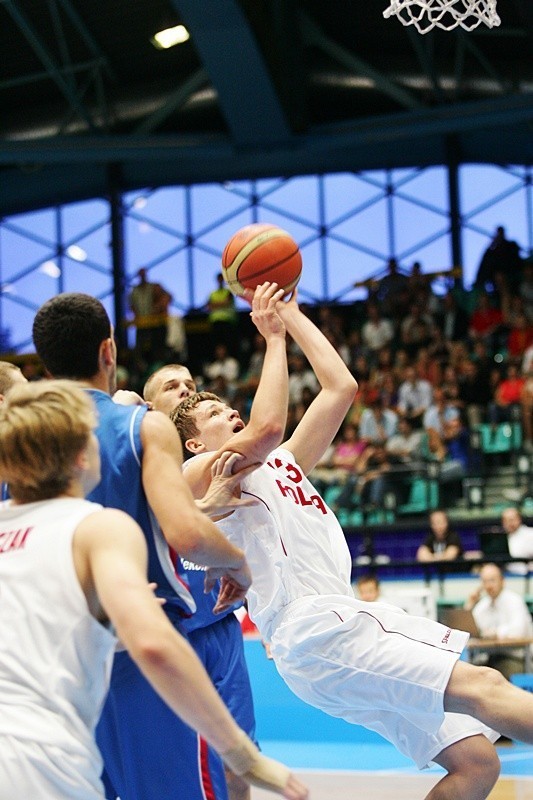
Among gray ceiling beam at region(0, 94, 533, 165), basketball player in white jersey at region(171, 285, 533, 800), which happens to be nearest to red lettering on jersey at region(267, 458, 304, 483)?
basketball player in white jersey at region(171, 285, 533, 800)

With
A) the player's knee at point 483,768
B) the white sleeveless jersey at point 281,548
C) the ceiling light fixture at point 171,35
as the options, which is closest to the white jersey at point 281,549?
the white sleeveless jersey at point 281,548

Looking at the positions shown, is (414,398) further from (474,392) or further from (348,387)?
(348,387)

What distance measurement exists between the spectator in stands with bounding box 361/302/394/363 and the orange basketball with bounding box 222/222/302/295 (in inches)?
516

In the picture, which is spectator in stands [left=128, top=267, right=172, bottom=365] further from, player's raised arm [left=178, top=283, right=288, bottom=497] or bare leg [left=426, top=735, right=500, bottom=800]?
bare leg [left=426, top=735, right=500, bottom=800]

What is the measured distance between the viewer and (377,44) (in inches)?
718

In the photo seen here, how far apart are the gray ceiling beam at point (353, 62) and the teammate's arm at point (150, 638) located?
15224mm

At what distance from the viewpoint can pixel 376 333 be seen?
1803cm

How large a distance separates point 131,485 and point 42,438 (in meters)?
0.70

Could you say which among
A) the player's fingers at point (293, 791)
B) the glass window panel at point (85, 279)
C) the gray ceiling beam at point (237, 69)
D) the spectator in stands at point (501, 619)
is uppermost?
the gray ceiling beam at point (237, 69)

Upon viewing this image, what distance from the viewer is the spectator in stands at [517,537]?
11026 millimetres

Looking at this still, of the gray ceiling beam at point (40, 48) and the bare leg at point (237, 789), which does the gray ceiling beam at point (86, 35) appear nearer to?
the gray ceiling beam at point (40, 48)

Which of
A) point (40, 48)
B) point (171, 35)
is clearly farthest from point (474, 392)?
point (40, 48)

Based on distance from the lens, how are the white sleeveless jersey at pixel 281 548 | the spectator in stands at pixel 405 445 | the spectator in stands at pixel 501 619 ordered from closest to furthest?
the white sleeveless jersey at pixel 281 548 < the spectator in stands at pixel 501 619 < the spectator in stands at pixel 405 445

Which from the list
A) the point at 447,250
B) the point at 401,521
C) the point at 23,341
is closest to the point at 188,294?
the point at 23,341
